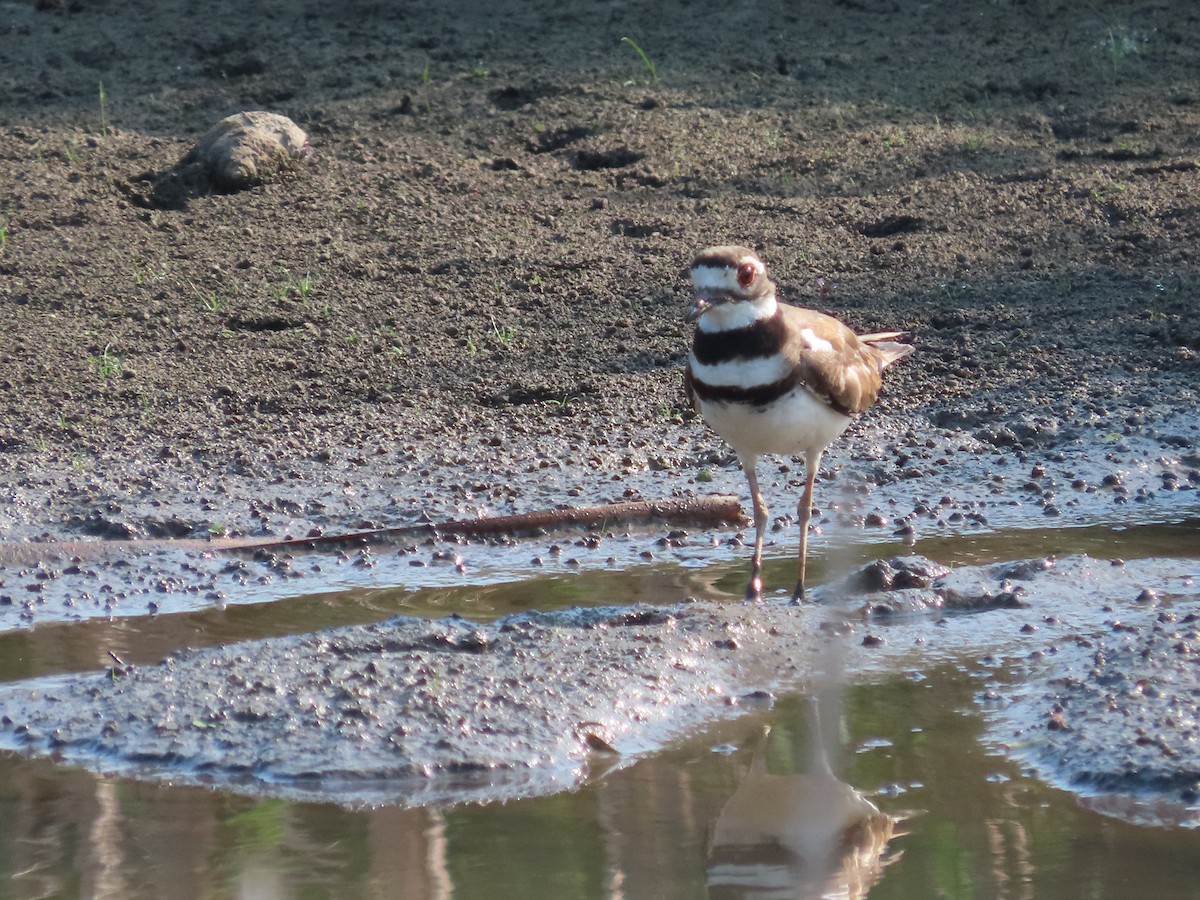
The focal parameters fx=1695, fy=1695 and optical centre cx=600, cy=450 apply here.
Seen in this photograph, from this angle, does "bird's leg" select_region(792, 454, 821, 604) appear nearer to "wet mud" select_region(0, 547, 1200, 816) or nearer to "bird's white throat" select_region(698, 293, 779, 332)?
"wet mud" select_region(0, 547, 1200, 816)

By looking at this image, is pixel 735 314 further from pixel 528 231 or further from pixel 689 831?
pixel 528 231

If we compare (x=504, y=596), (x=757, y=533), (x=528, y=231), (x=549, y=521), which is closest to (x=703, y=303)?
(x=757, y=533)

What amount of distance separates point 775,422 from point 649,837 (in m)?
1.77

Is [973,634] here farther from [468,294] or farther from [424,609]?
[468,294]

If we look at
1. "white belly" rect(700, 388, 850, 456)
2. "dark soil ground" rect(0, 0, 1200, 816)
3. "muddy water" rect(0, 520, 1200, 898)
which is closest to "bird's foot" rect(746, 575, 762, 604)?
"white belly" rect(700, 388, 850, 456)

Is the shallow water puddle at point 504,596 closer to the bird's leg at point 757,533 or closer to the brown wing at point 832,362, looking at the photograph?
the bird's leg at point 757,533

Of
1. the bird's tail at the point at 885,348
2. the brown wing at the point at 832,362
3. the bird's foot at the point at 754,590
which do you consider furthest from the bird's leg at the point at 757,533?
the bird's tail at the point at 885,348

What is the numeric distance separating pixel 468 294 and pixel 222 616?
121 inches

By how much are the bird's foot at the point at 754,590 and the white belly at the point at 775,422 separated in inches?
16.9

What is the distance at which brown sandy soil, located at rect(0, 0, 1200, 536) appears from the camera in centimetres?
700

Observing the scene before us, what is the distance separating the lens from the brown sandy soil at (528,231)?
23.0ft

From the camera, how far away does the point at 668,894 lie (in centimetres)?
Result: 370

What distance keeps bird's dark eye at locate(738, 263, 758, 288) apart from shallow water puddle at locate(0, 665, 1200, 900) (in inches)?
57.2

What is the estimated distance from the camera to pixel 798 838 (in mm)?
4070
